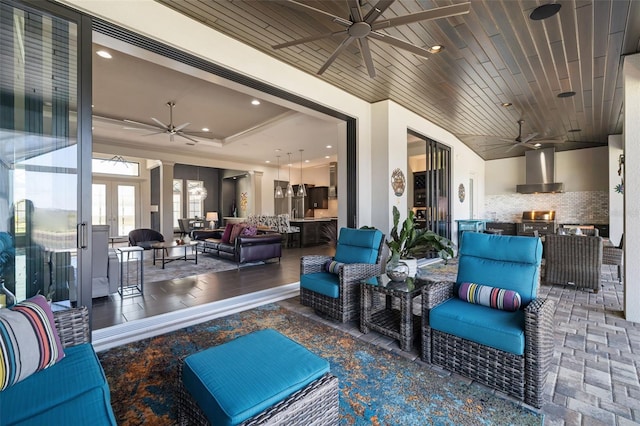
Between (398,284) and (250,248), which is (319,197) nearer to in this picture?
(250,248)

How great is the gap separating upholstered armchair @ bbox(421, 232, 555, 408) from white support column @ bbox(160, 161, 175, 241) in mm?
8985

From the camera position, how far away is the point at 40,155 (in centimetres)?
224

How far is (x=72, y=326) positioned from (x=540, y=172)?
1136 centimetres

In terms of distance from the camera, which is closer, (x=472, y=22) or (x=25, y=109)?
(x=25, y=109)

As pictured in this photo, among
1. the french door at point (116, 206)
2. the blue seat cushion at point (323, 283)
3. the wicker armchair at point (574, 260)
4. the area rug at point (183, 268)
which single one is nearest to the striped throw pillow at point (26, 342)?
the blue seat cushion at point (323, 283)

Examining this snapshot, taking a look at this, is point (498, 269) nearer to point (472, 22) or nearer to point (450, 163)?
point (472, 22)

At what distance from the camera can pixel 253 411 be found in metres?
1.17

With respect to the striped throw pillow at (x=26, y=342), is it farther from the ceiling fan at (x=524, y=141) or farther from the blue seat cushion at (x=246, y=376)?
the ceiling fan at (x=524, y=141)

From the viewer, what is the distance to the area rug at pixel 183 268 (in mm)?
5133

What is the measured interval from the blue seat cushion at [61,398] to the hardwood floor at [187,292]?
5.79 ft

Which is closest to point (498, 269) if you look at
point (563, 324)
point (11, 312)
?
point (563, 324)

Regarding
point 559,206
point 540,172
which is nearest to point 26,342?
point 540,172

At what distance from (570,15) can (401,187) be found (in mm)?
3143

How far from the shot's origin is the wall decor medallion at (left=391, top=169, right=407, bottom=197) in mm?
5258
